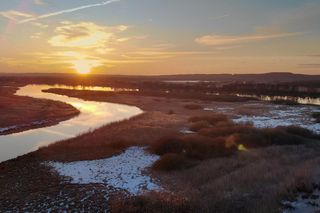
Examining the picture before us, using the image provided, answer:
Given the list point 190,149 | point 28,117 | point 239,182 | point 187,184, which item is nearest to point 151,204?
point 187,184

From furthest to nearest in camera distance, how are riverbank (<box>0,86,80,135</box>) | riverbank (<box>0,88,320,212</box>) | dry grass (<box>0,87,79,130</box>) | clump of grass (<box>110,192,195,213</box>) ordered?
dry grass (<box>0,87,79,130</box>) → riverbank (<box>0,86,80,135</box>) → riverbank (<box>0,88,320,212</box>) → clump of grass (<box>110,192,195,213</box>)

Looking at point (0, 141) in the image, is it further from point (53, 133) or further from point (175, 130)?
point (175, 130)

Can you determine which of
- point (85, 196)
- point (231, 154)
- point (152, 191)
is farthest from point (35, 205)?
point (231, 154)

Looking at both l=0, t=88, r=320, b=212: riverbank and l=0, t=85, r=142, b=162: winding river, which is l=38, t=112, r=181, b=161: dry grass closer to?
l=0, t=88, r=320, b=212: riverbank

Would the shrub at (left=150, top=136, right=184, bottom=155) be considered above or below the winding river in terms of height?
above

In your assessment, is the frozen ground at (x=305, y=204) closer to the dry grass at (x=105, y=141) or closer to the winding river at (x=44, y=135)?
the dry grass at (x=105, y=141)

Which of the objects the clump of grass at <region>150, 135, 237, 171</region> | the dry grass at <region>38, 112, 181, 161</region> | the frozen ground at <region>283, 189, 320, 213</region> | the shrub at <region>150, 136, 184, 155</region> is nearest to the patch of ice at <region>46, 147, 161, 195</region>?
the shrub at <region>150, 136, 184, 155</region>
